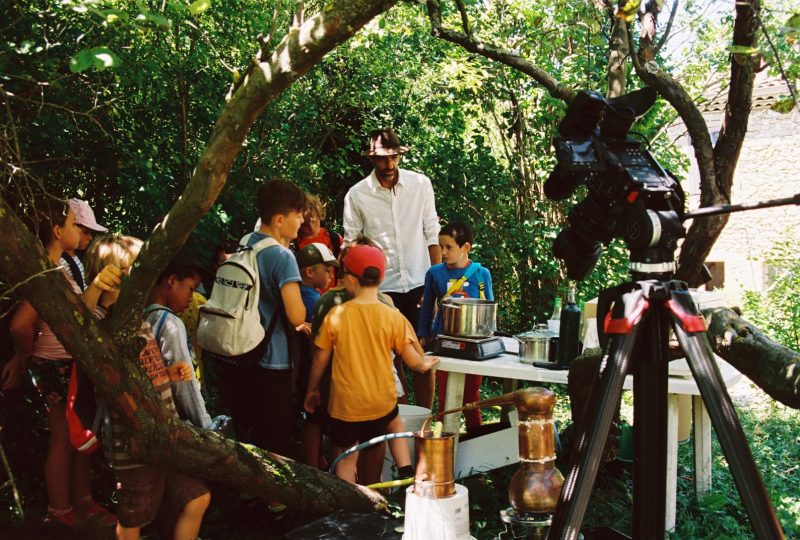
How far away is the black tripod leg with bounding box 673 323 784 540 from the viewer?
1823mm

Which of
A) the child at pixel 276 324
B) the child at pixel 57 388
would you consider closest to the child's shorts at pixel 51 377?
the child at pixel 57 388

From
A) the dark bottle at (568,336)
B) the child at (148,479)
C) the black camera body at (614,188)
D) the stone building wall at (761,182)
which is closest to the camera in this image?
the black camera body at (614,188)

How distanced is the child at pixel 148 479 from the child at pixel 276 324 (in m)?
0.76

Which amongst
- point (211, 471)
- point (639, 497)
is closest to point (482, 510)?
point (211, 471)

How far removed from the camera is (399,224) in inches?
234

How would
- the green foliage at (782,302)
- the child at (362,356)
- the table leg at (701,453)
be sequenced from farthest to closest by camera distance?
the green foliage at (782,302), the table leg at (701,453), the child at (362,356)

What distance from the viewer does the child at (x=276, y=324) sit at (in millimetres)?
4160

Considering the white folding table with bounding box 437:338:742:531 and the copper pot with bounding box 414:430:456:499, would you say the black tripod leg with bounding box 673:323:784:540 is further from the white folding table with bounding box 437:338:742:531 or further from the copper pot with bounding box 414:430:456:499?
the white folding table with bounding box 437:338:742:531

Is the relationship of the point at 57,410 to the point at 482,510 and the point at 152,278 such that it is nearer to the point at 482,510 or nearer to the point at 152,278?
the point at 152,278

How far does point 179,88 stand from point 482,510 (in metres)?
4.03

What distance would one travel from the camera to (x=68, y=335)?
287 cm

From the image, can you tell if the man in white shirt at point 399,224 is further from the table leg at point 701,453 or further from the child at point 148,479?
the child at point 148,479

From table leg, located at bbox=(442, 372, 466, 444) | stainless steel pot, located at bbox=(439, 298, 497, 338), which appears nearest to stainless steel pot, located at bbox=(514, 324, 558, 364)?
stainless steel pot, located at bbox=(439, 298, 497, 338)

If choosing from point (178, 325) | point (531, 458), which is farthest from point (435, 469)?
point (178, 325)
